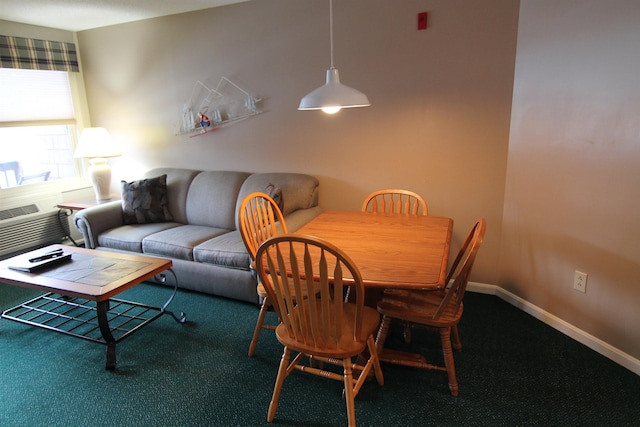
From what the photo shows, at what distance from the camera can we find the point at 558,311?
2510 mm

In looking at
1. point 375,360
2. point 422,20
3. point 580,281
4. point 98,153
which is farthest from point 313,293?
point 98,153

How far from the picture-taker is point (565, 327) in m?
2.45

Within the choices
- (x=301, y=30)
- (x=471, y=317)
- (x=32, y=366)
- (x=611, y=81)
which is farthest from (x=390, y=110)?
(x=32, y=366)

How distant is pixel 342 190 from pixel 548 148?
152cm

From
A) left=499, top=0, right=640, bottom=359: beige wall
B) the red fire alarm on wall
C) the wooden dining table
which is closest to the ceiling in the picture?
the red fire alarm on wall

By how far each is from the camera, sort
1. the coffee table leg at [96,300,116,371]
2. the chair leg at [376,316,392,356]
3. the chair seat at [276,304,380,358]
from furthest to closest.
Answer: the coffee table leg at [96,300,116,371] → the chair leg at [376,316,392,356] → the chair seat at [276,304,380,358]

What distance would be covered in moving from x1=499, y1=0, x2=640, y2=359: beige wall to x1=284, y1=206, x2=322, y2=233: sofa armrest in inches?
56.8

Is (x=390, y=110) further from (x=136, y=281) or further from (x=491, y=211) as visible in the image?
(x=136, y=281)

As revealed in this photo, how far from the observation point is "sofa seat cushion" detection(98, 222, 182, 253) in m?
3.26

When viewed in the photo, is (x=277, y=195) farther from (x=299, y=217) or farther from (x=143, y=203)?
(x=143, y=203)

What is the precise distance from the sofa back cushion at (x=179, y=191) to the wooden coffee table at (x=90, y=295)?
0.74 meters

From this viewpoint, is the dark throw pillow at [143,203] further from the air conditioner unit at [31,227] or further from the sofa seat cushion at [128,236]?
the air conditioner unit at [31,227]

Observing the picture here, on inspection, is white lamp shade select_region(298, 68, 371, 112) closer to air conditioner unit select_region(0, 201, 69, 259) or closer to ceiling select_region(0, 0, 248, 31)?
ceiling select_region(0, 0, 248, 31)

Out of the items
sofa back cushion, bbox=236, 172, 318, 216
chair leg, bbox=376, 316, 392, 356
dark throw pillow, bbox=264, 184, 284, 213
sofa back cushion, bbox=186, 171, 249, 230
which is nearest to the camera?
chair leg, bbox=376, 316, 392, 356
